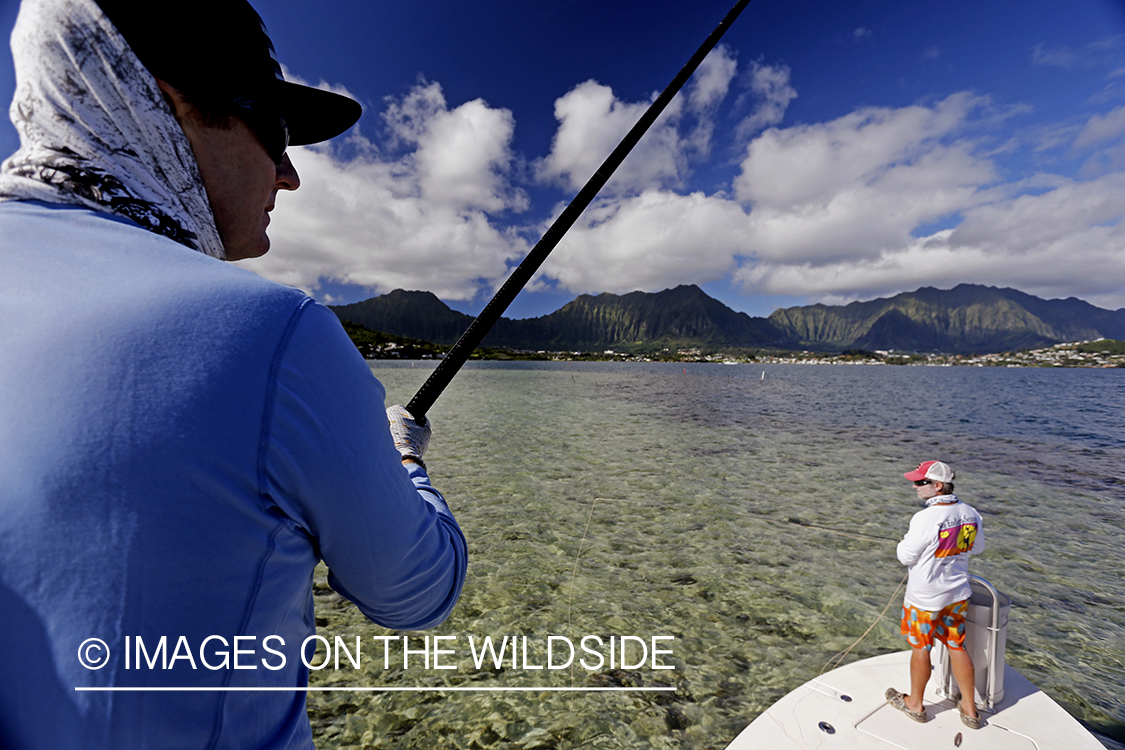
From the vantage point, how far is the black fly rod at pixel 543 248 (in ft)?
8.22

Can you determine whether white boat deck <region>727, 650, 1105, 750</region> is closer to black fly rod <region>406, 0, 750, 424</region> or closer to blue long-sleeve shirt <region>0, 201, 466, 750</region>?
black fly rod <region>406, 0, 750, 424</region>

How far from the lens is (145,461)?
0.85 m

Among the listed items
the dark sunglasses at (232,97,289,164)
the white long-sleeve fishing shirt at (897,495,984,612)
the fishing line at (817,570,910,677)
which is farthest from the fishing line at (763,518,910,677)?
the dark sunglasses at (232,97,289,164)

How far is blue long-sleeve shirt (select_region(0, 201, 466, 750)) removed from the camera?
85 centimetres

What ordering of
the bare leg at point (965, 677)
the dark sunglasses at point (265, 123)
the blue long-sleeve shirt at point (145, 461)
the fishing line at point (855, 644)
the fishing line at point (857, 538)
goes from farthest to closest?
the fishing line at point (857, 538)
the fishing line at point (855, 644)
the bare leg at point (965, 677)
the dark sunglasses at point (265, 123)
the blue long-sleeve shirt at point (145, 461)

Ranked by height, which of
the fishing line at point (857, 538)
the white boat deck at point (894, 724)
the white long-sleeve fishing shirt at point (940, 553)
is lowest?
the fishing line at point (857, 538)

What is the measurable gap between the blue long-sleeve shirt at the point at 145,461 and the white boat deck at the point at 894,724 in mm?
5464

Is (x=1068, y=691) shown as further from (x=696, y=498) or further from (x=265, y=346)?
(x=265, y=346)

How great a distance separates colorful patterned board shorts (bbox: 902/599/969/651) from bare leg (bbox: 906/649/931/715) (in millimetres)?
97

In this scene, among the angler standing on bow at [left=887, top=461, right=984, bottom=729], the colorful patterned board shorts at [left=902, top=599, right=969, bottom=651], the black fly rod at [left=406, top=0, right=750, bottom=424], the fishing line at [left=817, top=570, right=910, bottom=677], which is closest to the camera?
the black fly rod at [left=406, top=0, right=750, bottom=424]

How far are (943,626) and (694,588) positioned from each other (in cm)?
462

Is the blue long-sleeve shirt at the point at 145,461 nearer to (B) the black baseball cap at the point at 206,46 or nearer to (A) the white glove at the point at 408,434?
(B) the black baseball cap at the point at 206,46

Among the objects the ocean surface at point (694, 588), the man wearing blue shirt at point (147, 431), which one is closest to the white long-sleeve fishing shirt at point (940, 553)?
the ocean surface at point (694, 588)

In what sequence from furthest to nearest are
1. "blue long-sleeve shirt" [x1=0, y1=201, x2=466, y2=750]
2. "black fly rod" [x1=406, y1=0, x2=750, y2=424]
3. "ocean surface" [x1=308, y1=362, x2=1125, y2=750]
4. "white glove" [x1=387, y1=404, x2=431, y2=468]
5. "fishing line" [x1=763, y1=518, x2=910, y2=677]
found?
"fishing line" [x1=763, y1=518, x2=910, y2=677] → "ocean surface" [x1=308, y1=362, x2=1125, y2=750] → "black fly rod" [x1=406, y1=0, x2=750, y2=424] → "white glove" [x1=387, y1=404, x2=431, y2=468] → "blue long-sleeve shirt" [x1=0, y1=201, x2=466, y2=750]
